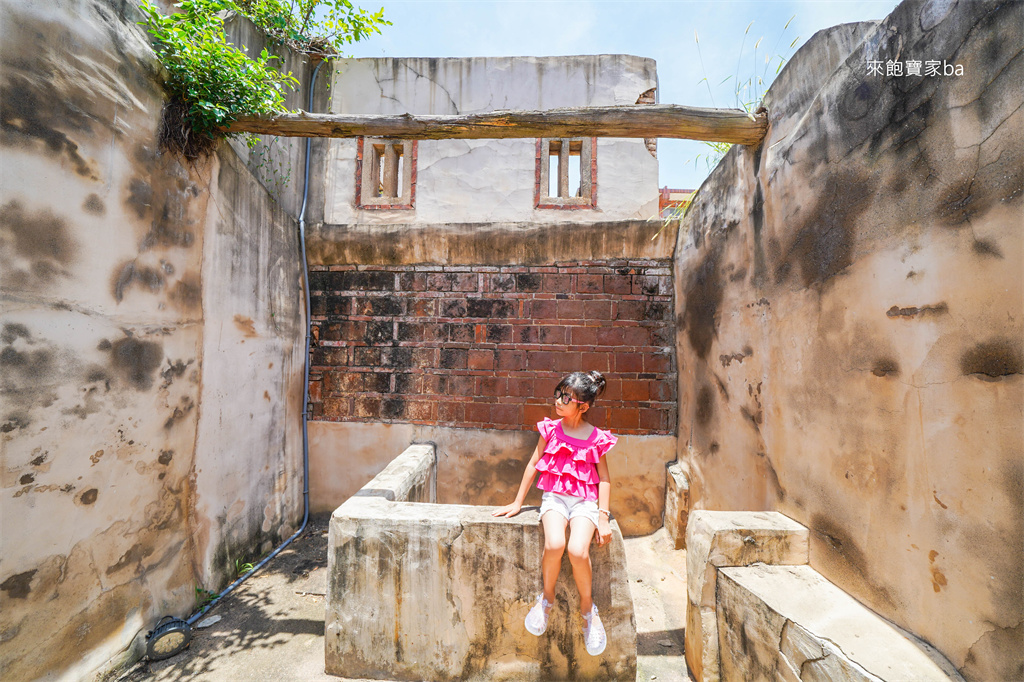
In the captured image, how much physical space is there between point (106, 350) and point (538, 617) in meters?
2.61

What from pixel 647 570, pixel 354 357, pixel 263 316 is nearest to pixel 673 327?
pixel 647 570

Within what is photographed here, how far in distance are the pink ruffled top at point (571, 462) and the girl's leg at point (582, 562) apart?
0.73 feet

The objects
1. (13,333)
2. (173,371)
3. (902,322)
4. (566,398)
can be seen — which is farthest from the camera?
(173,371)

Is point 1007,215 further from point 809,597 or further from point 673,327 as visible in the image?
point 673,327

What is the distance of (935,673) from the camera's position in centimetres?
127

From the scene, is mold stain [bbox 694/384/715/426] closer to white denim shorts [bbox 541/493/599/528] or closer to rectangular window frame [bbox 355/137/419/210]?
white denim shorts [bbox 541/493/599/528]

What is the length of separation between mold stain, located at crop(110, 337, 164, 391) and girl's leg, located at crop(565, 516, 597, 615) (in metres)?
2.55

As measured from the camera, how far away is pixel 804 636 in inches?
58.9

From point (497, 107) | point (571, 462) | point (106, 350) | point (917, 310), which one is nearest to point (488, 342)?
point (571, 462)

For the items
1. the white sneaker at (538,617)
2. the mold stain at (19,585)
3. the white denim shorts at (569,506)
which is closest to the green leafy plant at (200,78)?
the mold stain at (19,585)

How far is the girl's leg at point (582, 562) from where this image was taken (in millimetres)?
1897

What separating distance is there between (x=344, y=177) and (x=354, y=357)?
2.64 metres

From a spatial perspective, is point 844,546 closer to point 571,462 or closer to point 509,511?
point 571,462

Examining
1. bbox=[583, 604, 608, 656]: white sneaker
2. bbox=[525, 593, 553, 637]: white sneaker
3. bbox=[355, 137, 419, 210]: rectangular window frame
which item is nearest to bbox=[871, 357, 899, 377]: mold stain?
bbox=[583, 604, 608, 656]: white sneaker
